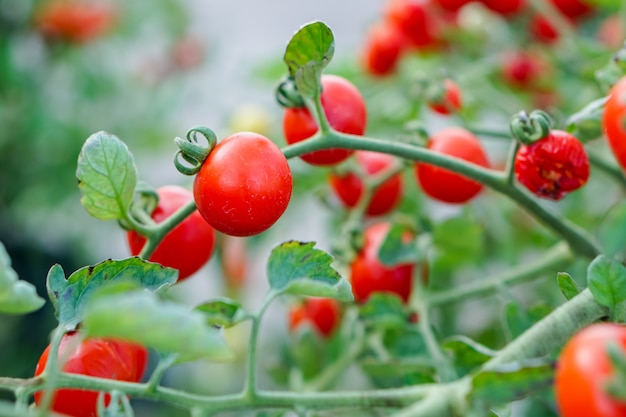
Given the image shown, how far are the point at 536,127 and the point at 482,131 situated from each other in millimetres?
136

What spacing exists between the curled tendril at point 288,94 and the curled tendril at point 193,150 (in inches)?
2.5

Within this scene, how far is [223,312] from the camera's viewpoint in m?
0.41

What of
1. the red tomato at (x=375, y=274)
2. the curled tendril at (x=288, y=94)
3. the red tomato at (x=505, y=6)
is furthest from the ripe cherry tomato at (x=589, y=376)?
the red tomato at (x=505, y=6)

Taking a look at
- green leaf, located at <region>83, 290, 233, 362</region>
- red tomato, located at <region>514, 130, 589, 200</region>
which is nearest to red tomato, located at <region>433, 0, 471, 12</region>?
red tomato, located at <region>514, 130, 589, 200</region>

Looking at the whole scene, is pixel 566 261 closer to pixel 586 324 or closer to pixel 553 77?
pixel 586 324

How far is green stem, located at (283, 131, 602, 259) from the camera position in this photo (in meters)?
0.41

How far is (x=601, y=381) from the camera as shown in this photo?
254 millimetres

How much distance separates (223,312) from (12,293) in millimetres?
126

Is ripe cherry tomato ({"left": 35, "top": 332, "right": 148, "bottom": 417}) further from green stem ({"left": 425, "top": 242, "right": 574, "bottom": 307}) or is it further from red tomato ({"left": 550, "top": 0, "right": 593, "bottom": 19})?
red tomato ({"left": 550, "top": 0, "right": 593, "bottom": 19})

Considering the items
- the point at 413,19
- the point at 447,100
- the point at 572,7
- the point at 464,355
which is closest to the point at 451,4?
the point at 413,19

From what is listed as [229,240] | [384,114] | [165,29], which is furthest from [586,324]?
[165,29]

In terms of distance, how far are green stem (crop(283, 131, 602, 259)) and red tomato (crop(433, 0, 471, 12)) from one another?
0.44 meters

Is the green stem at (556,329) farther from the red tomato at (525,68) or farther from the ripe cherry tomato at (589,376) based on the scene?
the red tomato at (525,68)

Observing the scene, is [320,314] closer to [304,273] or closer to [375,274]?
[375,274]
